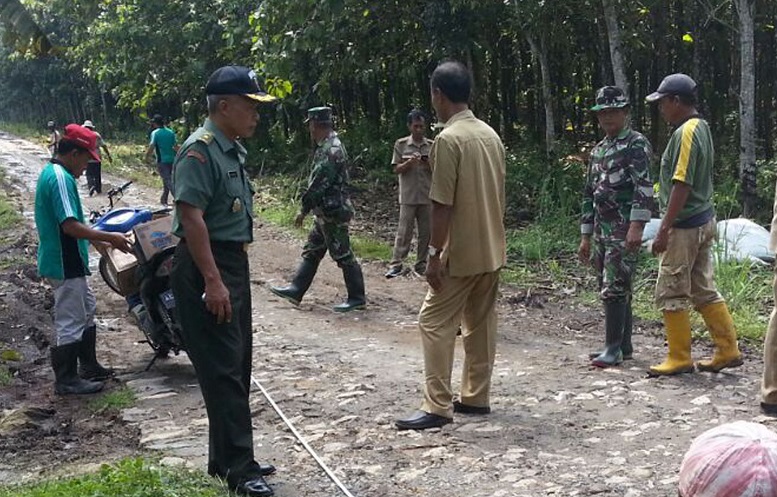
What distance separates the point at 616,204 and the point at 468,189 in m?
1.59

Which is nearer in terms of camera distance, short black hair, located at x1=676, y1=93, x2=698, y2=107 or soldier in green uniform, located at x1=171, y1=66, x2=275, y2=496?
soldier in green uniform, located at x1=171, y1=66, x2=275, y2=496

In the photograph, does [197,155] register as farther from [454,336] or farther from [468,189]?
[454,336]

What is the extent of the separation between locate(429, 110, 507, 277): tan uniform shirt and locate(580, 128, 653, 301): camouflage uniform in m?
1.28

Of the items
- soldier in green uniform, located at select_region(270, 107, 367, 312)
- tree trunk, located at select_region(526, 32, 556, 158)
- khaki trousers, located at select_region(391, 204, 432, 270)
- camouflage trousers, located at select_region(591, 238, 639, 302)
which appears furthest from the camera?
tree trunk, located at select_region(526, 32, 556, 158)

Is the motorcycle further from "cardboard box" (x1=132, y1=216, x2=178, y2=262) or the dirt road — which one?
the dirt road

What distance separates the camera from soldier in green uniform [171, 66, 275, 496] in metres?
3.97

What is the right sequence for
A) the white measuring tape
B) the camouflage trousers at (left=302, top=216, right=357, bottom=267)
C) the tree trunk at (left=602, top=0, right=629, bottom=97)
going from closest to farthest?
the white measuring tape
the camouflage trousers at (left=302, top=216, right=357, bottom=267)
the tree trunk at (left=602, top=0, right=629, bottom=97)

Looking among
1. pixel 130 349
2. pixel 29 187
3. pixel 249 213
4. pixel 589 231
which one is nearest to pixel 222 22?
pixel 29 187

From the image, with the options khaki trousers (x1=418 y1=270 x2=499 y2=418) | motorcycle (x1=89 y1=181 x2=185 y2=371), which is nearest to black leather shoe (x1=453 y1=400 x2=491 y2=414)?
khaki trousers (x1=418 y1=270 x2=499 y2=418)

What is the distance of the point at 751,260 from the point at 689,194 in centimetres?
317

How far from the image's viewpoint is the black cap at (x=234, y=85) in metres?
4.10

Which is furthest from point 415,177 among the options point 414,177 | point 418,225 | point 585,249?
point 585,249

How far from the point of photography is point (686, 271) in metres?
5.82

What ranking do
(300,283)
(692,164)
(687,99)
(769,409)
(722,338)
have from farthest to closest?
(300,283) → (722,338) → (687,99) → (692,164) → (769,409)
